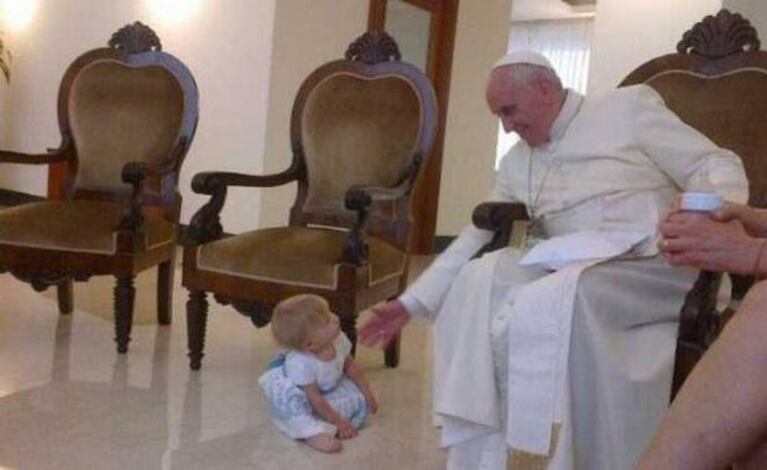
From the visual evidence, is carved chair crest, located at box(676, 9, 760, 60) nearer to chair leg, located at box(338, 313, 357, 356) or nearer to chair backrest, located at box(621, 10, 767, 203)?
chair backrest, located at box(621, 10, 767, 203)

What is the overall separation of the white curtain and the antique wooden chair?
760 cm

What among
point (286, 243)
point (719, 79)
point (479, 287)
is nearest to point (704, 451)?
point (479, 287)

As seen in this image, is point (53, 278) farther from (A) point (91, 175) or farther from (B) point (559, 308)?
(B) point (559, 308)

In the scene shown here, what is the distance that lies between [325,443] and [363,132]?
1.21 meters

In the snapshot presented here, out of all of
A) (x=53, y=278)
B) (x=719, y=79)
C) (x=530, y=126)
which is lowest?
(x=53, y=278)

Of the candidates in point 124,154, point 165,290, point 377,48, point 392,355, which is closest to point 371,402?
point 392,355

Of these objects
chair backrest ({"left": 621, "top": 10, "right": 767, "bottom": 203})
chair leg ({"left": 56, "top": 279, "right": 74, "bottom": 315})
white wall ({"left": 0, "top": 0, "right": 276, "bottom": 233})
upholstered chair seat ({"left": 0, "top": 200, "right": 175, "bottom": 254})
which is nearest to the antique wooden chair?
chair backrest ({"left": 621, "top": 10, "right": 767, "bottom": 203})

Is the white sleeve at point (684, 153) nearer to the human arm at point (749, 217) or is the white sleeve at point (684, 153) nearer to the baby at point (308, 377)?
the human arm at point (749, 217)

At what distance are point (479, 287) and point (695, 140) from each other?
0.59 meters

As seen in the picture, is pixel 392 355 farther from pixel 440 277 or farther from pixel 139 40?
pixel 139 40

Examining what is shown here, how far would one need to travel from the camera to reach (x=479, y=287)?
166 centimetres

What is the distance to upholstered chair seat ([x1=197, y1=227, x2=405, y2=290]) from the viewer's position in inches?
90.9

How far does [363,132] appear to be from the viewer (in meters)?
2.86

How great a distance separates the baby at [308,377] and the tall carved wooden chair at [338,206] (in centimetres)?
18
